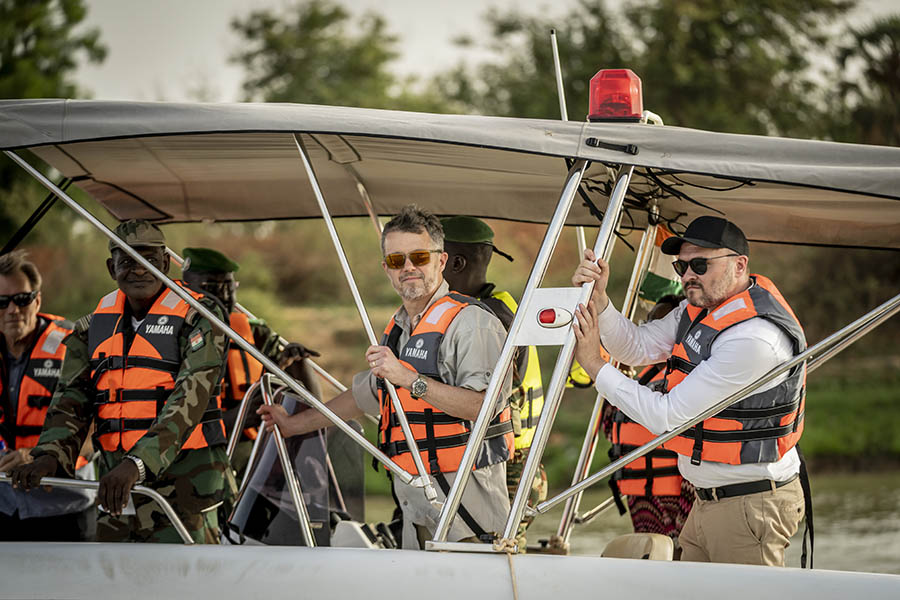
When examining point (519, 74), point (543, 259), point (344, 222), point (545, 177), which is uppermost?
point (519, 74)

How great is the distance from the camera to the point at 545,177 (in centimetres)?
437

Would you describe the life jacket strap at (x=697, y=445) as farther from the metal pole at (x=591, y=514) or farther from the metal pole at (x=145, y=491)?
the metal pole at (x=145, y=491)

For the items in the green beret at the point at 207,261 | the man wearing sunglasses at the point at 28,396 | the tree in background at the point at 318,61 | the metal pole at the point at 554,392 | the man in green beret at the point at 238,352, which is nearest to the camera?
the metal pole at the point at 554,392

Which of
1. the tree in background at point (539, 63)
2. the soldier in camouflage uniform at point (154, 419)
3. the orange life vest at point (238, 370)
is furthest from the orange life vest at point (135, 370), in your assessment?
the tree in background at point (539, 63)

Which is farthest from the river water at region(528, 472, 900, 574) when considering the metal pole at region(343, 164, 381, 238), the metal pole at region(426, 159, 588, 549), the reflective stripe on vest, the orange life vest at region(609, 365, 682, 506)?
the metal pole at region(426, 159, 588, 549)

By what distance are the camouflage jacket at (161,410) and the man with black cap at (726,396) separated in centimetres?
139

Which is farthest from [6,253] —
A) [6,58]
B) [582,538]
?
[6,58]

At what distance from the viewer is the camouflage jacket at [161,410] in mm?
3582

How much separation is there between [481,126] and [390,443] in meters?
1.10

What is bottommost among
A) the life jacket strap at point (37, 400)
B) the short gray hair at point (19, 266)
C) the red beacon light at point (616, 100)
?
the life jacket strap at point (37, 400)

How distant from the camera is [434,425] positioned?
136 inches

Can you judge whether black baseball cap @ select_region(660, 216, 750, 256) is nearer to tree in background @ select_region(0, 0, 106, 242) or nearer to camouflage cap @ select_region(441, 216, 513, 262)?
camouflage cap @ select_region(441, 216, 513, 262)

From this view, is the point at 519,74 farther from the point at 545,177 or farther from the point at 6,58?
the point at 545,177

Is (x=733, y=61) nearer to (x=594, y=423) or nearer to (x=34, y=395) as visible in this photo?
(x=594, y=423)
